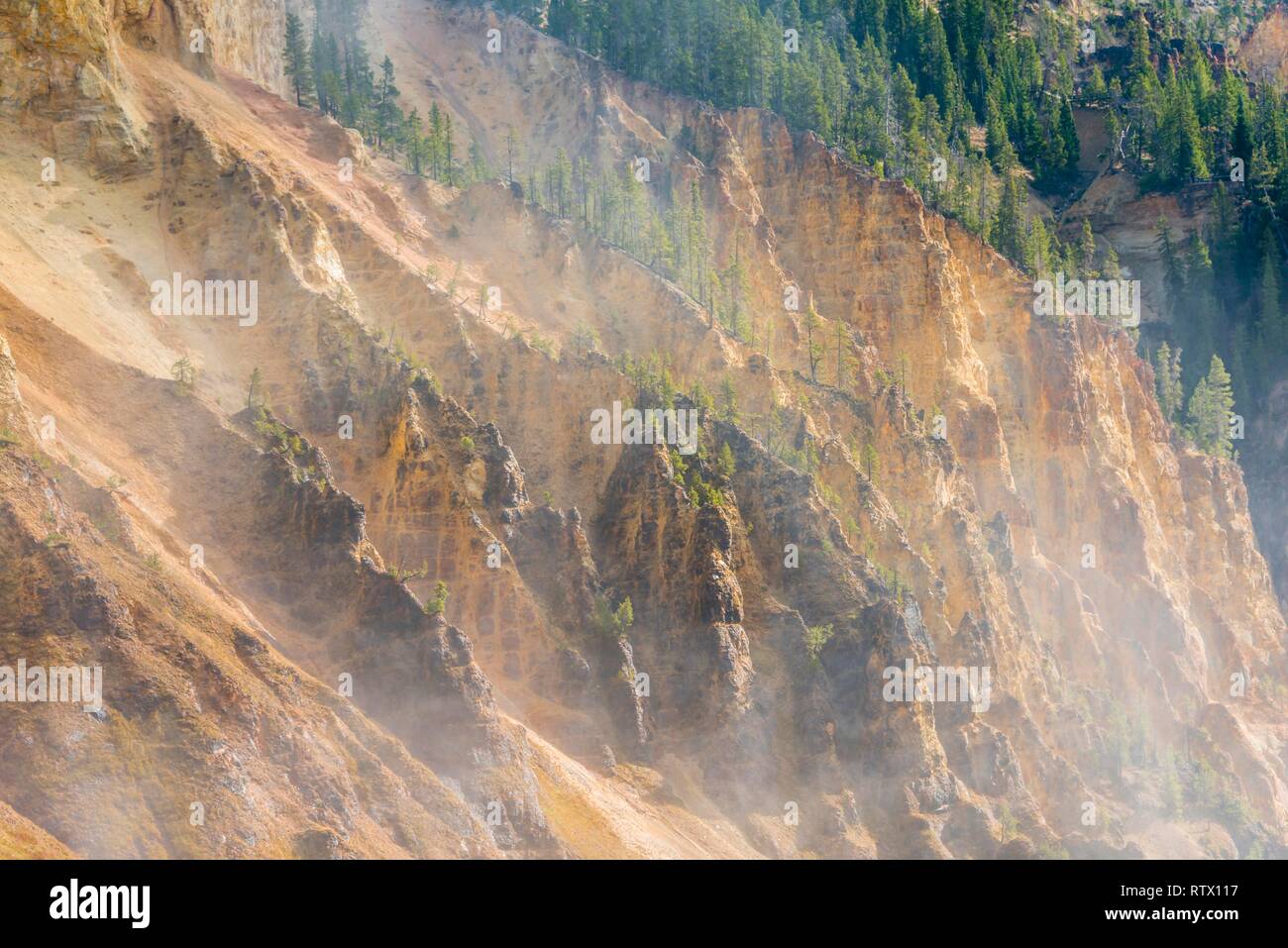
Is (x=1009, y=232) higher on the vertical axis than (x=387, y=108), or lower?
lower

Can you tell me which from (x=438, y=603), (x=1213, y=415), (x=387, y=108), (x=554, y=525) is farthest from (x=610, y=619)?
(x=1213, y=415)

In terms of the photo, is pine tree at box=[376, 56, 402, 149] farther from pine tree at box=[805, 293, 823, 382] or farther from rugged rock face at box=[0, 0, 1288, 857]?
pine tree at box=[805, 293, 823, 382]

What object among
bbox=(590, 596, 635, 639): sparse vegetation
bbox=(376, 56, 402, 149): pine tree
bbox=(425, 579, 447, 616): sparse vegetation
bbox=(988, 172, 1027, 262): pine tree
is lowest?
bbox=(590, 596, 635, 639): sparse vegetation

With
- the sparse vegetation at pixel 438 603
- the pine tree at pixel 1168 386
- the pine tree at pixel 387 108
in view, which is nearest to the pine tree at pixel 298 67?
the pine tree at pixel 387 108

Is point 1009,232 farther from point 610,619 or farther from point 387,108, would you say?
point 610,619

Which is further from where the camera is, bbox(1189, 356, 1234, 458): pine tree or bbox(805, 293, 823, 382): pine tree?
bbox(1189, 356, 1234, 458): pine tree

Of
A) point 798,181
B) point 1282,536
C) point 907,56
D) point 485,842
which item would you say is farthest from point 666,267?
point 907,56

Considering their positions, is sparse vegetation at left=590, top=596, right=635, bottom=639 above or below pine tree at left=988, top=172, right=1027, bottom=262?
below

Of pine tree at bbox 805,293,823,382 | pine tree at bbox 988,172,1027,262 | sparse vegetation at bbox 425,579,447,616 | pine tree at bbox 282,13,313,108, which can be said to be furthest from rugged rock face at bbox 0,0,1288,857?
pine tree at bbox 988,172,1027,262

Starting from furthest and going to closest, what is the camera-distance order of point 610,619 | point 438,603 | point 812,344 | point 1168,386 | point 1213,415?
point 1168,386, point 1213,415, point 812,344, point 610,619, point 438,603
